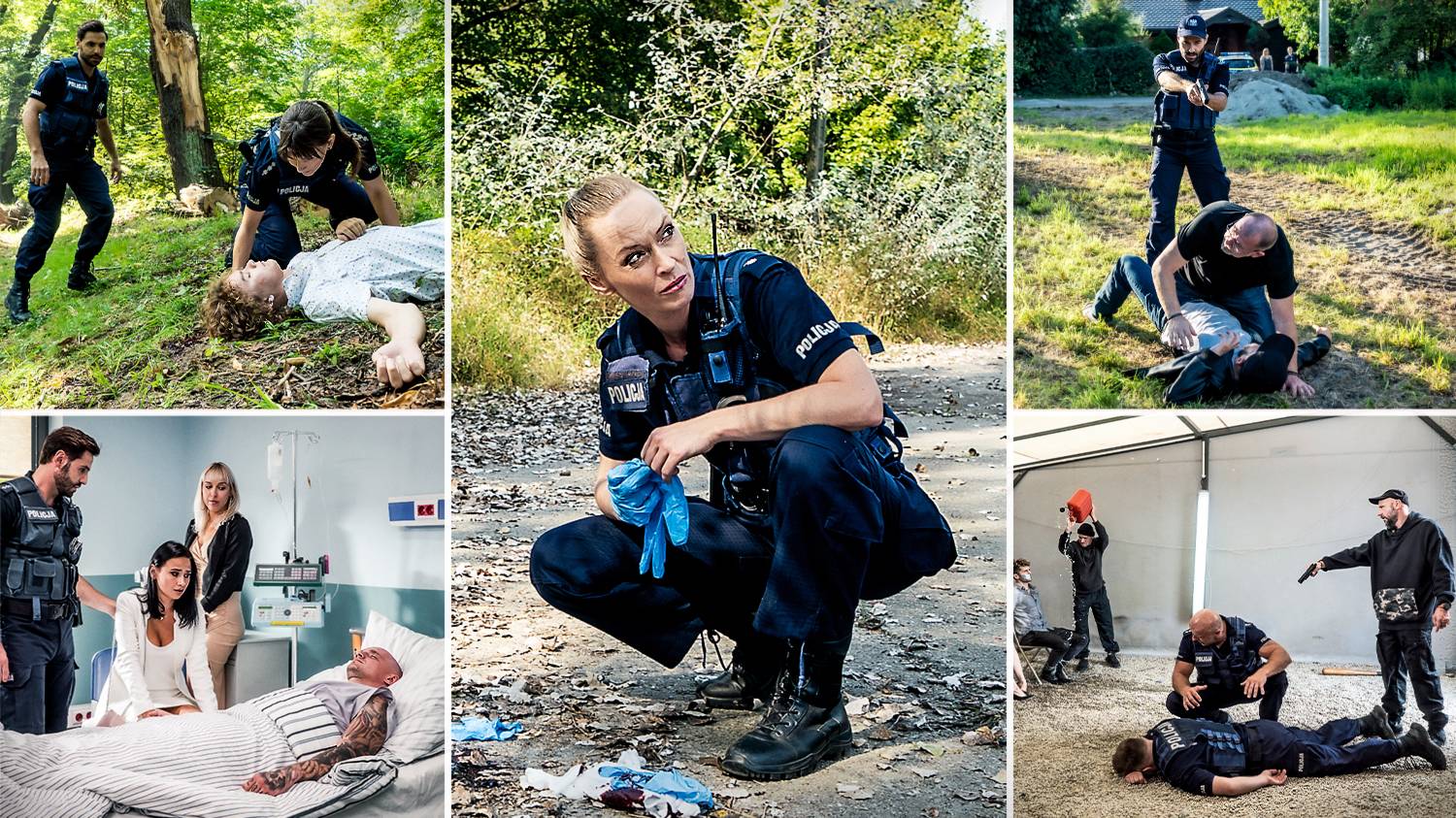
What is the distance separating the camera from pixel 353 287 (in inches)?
146

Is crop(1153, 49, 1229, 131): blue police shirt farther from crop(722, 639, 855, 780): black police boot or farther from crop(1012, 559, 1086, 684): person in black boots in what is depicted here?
crop(722, 639, 855, 780): black police boot

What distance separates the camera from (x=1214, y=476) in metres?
3.58

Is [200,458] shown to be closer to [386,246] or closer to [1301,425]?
[386,246]

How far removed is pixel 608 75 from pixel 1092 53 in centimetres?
147

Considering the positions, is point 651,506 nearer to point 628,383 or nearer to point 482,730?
point 628,383

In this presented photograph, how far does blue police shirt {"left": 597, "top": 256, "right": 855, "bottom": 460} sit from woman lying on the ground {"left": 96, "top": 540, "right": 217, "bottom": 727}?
1.40 metres

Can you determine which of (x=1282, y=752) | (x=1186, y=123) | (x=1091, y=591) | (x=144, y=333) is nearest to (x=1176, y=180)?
(x=1186, y=123)

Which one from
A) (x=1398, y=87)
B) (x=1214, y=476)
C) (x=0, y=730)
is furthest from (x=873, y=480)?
(x=0, y=730)

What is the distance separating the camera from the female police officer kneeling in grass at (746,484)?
3.22 m

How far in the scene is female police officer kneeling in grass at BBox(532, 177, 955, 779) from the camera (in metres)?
3.22

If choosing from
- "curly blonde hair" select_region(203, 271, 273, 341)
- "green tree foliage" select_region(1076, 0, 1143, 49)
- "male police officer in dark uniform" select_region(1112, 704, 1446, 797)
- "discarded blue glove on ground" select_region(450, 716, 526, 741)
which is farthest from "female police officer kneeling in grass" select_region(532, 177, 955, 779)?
"green tree foliage" select_region(1076, 0, 1143, 49)

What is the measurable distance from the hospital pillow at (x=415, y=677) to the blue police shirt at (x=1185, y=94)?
2.72 metres

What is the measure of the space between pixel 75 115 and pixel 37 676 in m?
1.73

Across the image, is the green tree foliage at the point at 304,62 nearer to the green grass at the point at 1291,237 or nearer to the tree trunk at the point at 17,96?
the tree trunk at the point at 17,96
